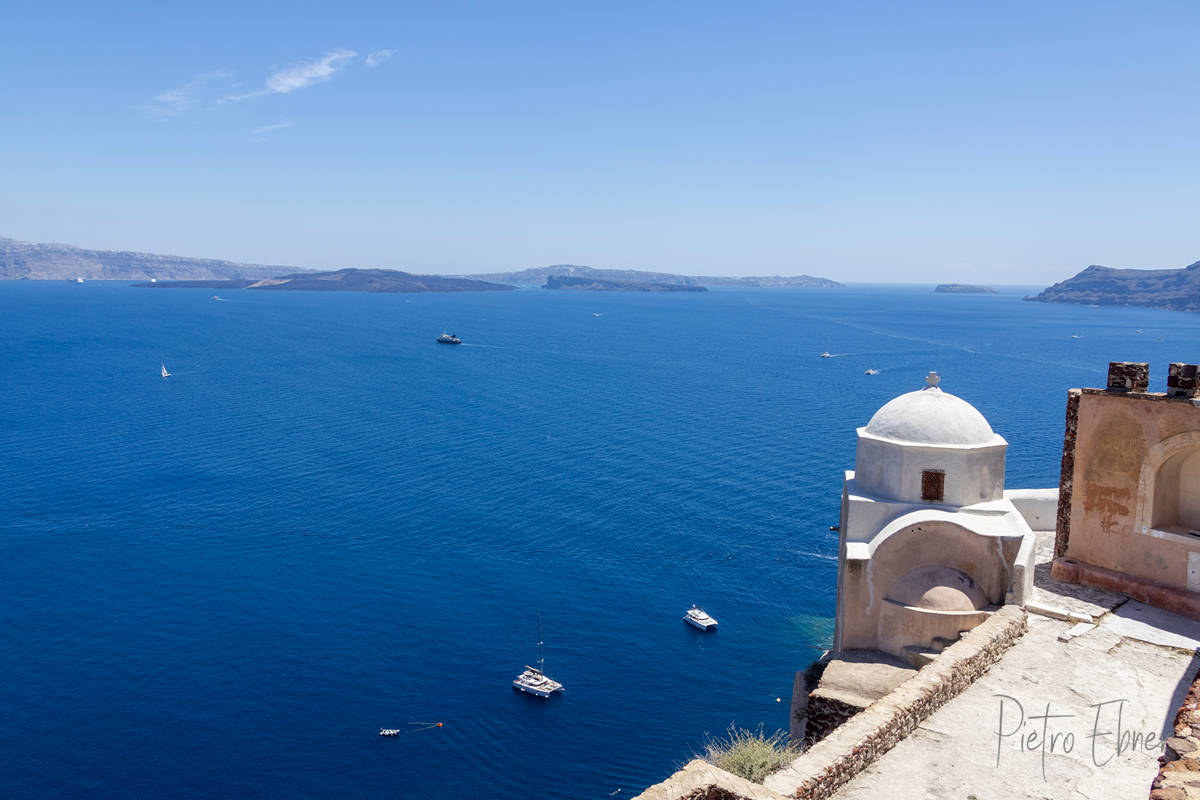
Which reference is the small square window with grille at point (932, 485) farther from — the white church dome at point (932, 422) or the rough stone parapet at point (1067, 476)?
the rough stone parapet at point (1067, 476)

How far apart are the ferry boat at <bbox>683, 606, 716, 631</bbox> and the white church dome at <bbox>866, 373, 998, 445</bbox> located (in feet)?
61.1

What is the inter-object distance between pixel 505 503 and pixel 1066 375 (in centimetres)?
7744

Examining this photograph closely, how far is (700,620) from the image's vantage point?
1393 inches

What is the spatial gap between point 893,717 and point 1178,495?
10902 mm

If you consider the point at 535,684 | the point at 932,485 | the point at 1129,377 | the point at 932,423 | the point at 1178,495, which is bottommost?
the point at 535,684

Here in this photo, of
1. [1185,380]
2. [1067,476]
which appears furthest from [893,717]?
[1185,380]

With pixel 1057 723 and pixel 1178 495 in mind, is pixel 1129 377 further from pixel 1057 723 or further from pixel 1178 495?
pixel 1057 723

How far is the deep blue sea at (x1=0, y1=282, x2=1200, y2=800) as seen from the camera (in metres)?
27.7

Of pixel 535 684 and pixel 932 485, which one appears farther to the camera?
pixel 535 684

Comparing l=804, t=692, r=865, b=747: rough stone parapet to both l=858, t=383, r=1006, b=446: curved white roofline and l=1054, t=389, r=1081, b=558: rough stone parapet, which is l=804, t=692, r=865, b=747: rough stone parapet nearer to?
l=858, t=383, r=1006, b=446: curved white roofline

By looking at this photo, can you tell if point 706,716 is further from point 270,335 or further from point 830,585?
point 270,335

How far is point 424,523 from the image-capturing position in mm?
45875

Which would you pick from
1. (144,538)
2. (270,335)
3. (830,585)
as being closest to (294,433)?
(144,538)

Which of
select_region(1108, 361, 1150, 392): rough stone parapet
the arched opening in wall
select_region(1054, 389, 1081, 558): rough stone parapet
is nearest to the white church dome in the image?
select_region(1054, 389, 1081, 558): rough stone parapet
